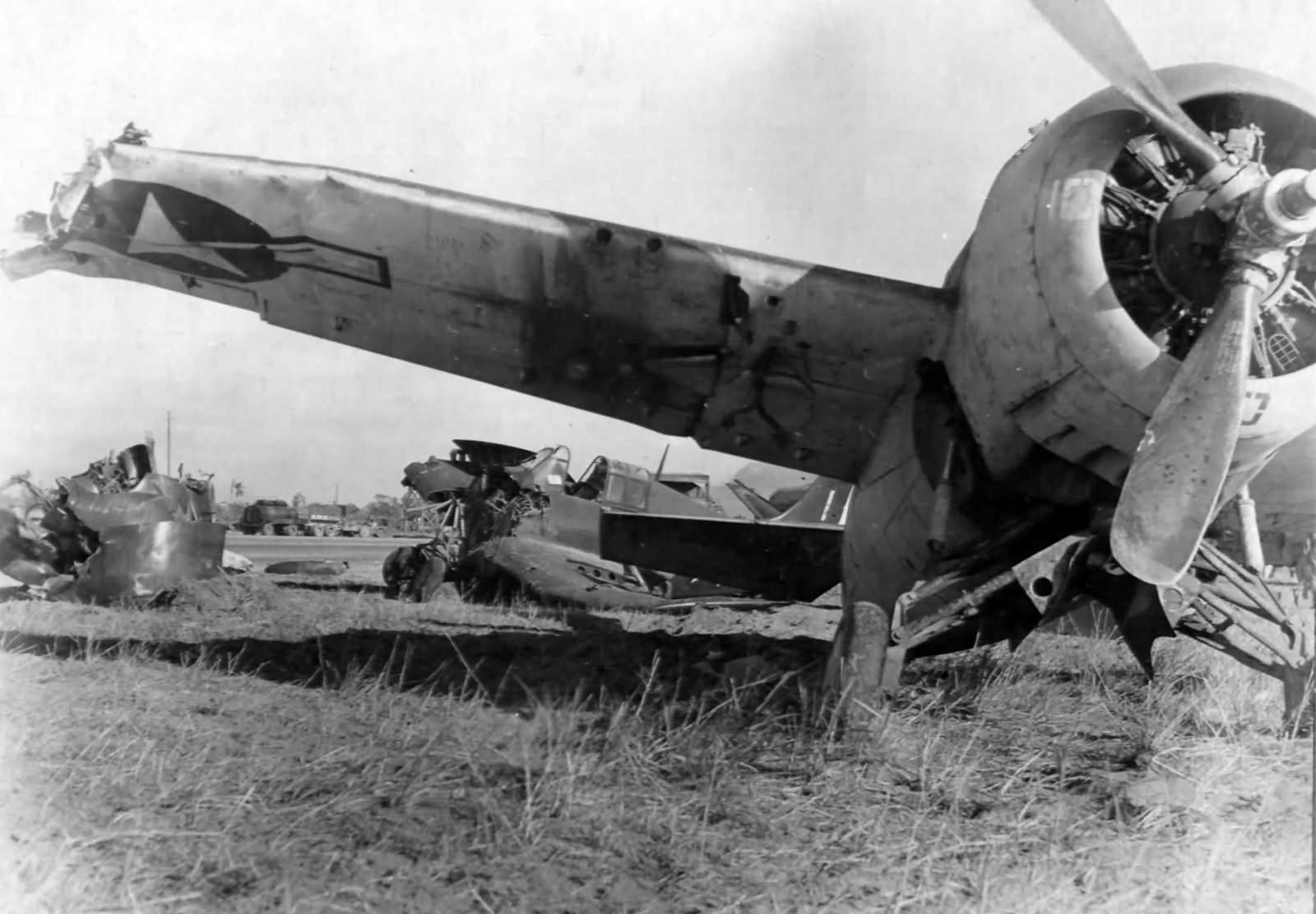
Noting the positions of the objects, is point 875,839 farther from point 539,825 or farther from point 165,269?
point 165,269

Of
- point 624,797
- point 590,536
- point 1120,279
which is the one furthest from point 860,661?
point 590,536

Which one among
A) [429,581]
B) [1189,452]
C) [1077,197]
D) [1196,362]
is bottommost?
[429,581]

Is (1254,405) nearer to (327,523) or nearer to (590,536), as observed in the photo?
(590,536)

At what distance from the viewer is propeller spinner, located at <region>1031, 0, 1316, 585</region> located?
11.7 ft

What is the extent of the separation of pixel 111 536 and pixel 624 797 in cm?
774

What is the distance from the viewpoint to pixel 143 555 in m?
8.72

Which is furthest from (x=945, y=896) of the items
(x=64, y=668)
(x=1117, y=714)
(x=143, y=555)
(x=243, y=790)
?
(x=143, y=555)

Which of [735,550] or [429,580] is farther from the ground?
[735,550]

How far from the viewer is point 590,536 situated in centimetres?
1326

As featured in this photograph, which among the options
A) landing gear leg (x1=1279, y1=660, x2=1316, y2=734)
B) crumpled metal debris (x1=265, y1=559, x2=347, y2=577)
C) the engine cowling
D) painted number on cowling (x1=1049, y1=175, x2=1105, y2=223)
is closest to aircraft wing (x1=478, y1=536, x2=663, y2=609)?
crumpled metal debris (x1=265, y1=559, x2=347, y2=577)

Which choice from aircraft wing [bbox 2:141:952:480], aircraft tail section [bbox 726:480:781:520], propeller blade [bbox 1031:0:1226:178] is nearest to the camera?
propeller blade [bbox 1031:0:1226:178]

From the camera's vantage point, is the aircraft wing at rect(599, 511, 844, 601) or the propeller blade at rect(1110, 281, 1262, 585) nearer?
the propeller blade at rect(1110, 281, 1262, 585)

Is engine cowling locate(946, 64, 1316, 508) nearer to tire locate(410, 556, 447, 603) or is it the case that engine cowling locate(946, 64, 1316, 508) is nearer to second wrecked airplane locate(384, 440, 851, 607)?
second wrecked airplane locate(384, 440, 851, 607)

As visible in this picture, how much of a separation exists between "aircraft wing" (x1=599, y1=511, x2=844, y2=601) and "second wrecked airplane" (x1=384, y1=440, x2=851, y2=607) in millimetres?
11
